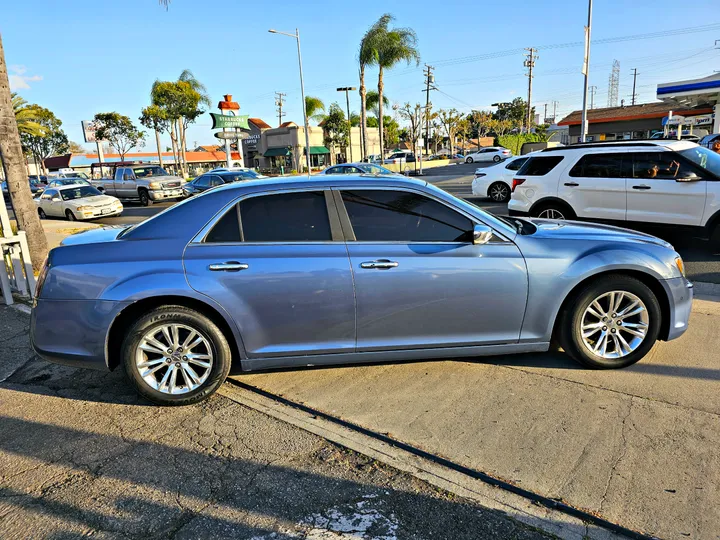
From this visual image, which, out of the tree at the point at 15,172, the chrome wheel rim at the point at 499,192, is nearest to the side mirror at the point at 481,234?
the tree at the point at 15,172

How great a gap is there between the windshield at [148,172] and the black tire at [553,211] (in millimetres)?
20049

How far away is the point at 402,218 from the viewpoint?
3.88 meters

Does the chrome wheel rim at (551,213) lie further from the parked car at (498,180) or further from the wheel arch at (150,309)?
the wheel arch at (150,309)

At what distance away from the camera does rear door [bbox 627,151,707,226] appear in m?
7.64

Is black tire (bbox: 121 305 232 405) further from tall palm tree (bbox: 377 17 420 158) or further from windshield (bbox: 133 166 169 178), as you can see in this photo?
tall palm tree (bbox: 377 17 420 158)

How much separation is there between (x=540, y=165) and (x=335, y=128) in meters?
50.3

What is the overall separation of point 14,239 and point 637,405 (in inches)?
293

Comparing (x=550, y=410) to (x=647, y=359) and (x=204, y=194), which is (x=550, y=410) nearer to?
(x=647, y=359)

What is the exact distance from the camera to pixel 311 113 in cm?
5188

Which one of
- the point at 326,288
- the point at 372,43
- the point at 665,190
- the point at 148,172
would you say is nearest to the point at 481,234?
the point at 326,288

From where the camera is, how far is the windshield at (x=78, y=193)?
18391mm

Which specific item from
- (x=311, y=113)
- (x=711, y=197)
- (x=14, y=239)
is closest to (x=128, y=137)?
(x=311, y=113)

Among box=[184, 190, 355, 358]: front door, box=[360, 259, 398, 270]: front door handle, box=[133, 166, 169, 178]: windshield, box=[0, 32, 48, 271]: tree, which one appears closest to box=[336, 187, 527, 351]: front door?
box=[360, 259, 398, 270]: front door handle

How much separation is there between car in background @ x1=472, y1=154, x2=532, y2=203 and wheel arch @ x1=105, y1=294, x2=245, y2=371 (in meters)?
13.3
